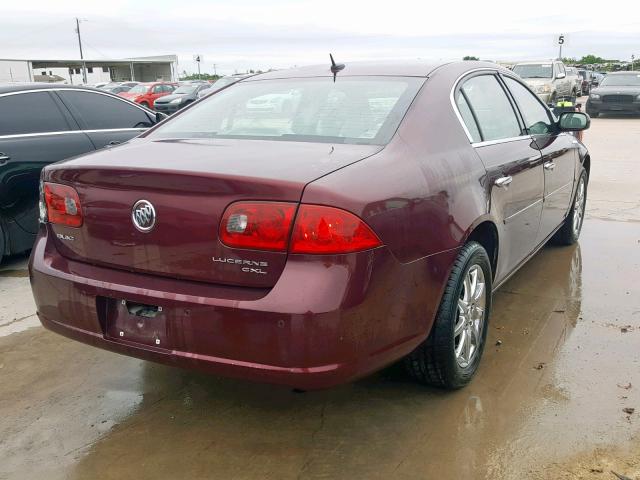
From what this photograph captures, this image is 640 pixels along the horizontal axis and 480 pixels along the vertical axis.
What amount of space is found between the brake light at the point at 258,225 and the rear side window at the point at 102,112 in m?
3.89

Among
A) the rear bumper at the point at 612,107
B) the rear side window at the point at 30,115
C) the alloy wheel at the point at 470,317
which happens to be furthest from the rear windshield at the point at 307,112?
the rear bumper at the point at 612,107

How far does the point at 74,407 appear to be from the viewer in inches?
117

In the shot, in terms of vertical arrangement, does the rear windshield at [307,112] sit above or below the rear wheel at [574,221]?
above

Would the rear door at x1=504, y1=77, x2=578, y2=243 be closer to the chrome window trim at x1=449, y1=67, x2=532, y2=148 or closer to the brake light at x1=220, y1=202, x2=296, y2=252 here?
the chrome window trim at x1=449, y1=67, x2=532, y2=148

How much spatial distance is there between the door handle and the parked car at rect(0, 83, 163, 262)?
12.0 feet

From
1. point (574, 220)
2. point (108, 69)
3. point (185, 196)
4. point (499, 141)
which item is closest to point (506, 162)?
point (499, 141)

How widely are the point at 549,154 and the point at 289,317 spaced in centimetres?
268

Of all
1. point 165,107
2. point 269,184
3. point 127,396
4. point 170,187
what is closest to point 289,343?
point 269,184

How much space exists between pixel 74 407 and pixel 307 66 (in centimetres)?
226

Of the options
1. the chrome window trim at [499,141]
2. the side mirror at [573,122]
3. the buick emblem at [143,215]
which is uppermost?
the side mirror at [573,122]

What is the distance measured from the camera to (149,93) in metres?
26.3

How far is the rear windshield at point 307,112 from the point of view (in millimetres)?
2840

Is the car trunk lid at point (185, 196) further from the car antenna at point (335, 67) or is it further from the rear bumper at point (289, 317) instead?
the car antenna at point (335, 67)

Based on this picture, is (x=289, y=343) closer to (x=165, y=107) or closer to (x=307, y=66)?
(x=307, y=66)
